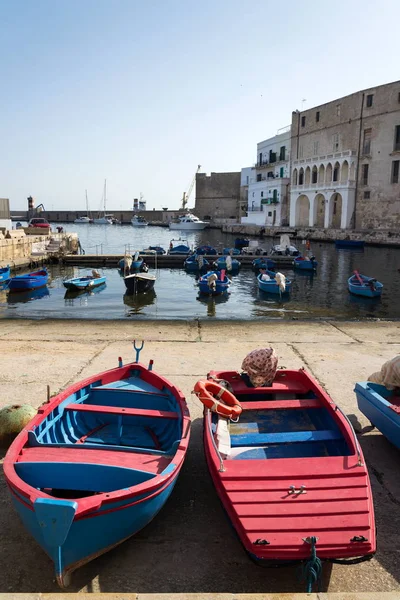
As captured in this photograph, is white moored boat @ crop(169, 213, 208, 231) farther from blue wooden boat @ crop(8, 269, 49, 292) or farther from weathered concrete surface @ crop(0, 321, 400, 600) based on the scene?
weathered concrete surface @ crop(0, 321, 400, 600)

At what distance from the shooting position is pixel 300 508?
3.33 meters

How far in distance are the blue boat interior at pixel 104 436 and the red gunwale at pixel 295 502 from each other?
0.66m

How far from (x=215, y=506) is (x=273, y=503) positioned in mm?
958

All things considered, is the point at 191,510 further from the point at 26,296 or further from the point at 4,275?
the point at 4,275

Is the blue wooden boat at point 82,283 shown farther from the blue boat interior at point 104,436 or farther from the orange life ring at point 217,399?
the orange life ring at point 217,399

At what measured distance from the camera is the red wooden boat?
3.08 meters

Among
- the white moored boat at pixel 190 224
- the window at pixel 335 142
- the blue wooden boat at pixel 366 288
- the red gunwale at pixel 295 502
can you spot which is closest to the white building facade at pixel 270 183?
the window at pixel 335 142

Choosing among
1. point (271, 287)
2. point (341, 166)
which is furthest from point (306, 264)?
point (341, 166)

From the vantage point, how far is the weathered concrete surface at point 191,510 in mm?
3221

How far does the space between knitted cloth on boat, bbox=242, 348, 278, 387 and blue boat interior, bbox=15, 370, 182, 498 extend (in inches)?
37.2

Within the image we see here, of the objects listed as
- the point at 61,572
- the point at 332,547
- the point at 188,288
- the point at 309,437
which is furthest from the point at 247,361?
the point at 188,288

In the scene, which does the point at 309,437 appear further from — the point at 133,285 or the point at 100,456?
the point at 133,285

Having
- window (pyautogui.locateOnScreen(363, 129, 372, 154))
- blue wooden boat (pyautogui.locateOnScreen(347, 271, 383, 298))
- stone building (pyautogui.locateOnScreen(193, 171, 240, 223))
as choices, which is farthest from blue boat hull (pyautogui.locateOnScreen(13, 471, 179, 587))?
stone building (pyautogui.locateOnScreen(193, 171, 240, 223))

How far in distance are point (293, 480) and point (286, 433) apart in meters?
0.90
